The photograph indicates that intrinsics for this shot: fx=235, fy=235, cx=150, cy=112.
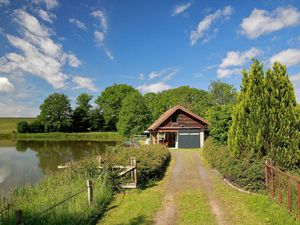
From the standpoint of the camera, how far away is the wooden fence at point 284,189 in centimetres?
655

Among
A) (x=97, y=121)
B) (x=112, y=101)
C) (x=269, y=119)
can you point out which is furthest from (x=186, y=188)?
(x=97, y=121)

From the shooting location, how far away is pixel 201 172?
13.3 meters

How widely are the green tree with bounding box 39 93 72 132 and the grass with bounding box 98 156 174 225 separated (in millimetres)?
54098

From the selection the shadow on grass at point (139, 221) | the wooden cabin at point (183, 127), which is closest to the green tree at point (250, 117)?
the shadow on grass at point (139, 221)

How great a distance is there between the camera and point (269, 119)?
942 centimetres

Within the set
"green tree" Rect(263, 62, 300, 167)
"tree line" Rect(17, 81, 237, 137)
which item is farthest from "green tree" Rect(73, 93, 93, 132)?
"green tree" Rect(263, 62, 300, 167)

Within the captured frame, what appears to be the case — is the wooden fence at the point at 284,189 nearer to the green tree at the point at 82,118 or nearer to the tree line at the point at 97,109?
the tree line at the point at 97,109

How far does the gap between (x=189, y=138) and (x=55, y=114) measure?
143 ft

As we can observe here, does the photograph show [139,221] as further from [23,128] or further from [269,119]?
[23,128]

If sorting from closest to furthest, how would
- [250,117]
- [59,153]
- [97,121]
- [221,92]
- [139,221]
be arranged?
[139,221]
[250,117]
[59,153]
[221,92]
[97,121]

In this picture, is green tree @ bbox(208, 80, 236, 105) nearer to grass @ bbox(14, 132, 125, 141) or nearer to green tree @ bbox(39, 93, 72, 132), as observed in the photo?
grass @ bbox(14, 132, 125, 141)

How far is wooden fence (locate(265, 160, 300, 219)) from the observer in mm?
6555

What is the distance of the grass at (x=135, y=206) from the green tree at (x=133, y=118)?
2957cm

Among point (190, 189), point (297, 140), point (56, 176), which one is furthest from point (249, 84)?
point (56, 176)
